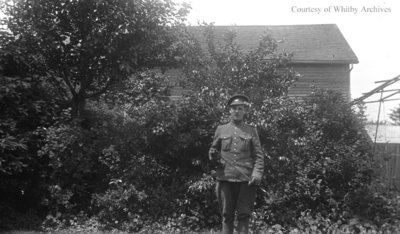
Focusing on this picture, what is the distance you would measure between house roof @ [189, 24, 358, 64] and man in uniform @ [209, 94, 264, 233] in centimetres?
1356

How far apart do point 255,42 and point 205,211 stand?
1402 cm

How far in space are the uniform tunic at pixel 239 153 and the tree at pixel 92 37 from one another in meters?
2.86

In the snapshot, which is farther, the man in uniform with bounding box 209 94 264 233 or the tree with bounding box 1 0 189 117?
the tree with bounding box 1 0 189 117

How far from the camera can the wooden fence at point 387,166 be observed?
7.11m

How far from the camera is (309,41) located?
69.1 ft

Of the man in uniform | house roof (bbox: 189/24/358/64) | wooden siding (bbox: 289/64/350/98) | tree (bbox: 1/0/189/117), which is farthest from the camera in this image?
wooden siding (bbox: 289/64/350/98)

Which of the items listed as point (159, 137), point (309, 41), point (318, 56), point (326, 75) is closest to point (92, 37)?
point (159, 137)

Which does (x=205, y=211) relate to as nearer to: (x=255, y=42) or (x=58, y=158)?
(x=58, y=158)

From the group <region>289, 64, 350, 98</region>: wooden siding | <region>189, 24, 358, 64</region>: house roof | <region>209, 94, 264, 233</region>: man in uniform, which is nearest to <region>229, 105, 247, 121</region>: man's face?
<region>209, 94, 264, 233</region>: man in uniform

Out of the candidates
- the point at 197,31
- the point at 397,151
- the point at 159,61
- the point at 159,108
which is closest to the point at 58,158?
the point at 159,108

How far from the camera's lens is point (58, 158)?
729 cm

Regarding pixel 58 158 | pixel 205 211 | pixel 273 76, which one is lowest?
pixel 205 211

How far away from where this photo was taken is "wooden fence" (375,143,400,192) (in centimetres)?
711

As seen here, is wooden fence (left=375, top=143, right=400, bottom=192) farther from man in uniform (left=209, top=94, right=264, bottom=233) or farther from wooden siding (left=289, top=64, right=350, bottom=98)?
wooden siding (left=289, top=64, right=350, bottom=98)
